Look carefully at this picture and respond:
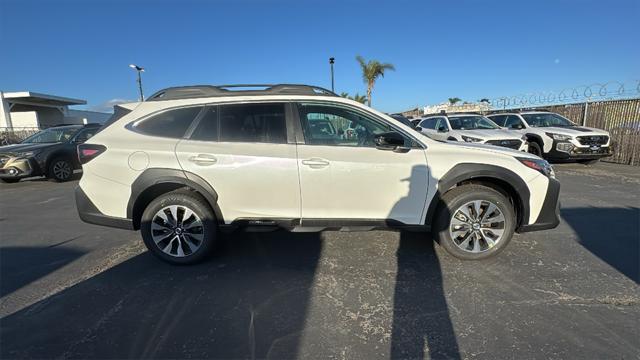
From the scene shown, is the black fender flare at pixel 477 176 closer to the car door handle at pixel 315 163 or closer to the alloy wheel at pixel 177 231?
the car door handle at pixel 315 163

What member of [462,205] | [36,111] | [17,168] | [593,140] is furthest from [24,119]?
[593,140]

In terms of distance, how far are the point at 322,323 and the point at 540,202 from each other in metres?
2.66

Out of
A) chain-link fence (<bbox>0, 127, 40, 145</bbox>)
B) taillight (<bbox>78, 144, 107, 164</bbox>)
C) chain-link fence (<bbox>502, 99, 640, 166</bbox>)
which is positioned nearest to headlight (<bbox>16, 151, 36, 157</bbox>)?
taillight (<bbox>78, 144, 107, 164</bbox>)

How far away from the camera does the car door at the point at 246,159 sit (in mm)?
Result: 3434

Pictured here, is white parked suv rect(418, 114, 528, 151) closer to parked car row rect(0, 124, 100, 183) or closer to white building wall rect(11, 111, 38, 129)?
parked car row rect(0, 124, 100, 183)

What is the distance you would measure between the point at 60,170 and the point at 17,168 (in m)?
0.90

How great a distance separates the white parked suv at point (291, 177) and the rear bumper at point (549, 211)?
0.04 ft

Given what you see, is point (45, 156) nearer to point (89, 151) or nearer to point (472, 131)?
point (89, 151)

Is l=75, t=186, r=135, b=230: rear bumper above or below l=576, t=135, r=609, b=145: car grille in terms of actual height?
below

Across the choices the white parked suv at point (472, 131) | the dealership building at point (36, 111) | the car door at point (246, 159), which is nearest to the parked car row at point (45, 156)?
the car door at point (246, 159)

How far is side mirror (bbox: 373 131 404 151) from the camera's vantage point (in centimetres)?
340

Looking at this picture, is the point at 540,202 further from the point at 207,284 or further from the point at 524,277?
the point at 207,284

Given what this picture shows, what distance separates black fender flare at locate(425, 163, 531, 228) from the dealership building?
104ft

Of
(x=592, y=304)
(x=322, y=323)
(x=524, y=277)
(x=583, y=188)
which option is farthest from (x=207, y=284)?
(x=583, y=188)
